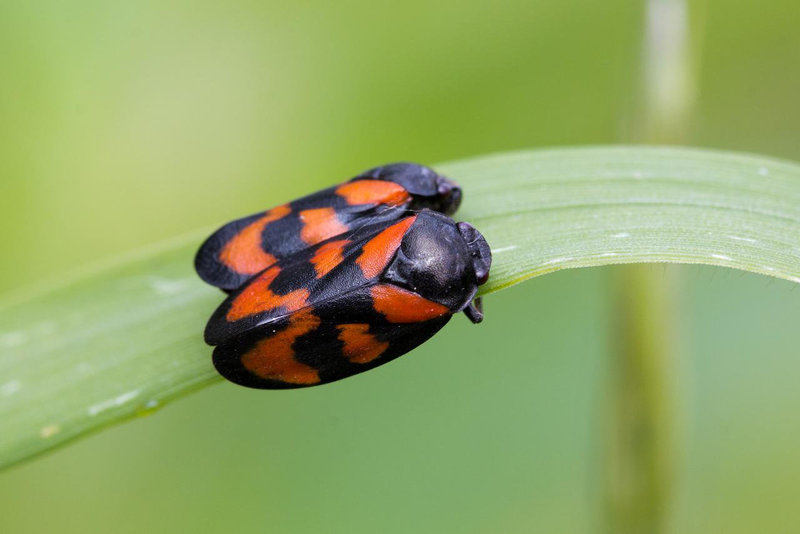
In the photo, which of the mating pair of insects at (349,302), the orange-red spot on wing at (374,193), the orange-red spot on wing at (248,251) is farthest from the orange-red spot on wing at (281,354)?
the orange-red spot on wing at (374,193)

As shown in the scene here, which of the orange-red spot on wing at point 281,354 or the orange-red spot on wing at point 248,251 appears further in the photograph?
the orange-red spot on wing at point 248,251

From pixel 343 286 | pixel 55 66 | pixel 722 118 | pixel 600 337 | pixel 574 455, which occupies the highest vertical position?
pixel 55 66

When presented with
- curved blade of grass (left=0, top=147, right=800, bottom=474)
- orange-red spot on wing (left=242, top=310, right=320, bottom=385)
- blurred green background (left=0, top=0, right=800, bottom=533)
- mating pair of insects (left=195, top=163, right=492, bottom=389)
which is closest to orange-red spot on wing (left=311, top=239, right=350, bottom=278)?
mating pair of insects (left=195, top=163, right=492, bottom=389)

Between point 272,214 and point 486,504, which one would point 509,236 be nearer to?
point 272,214

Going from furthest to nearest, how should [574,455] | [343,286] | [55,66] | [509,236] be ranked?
[55,66], [574,455], [509,236], [343,286]

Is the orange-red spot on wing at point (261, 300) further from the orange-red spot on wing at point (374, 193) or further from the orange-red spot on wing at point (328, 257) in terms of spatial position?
the orange-red spot on wing at point (374, 193)

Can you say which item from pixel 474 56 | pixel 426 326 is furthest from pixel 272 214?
pixel 474 56
